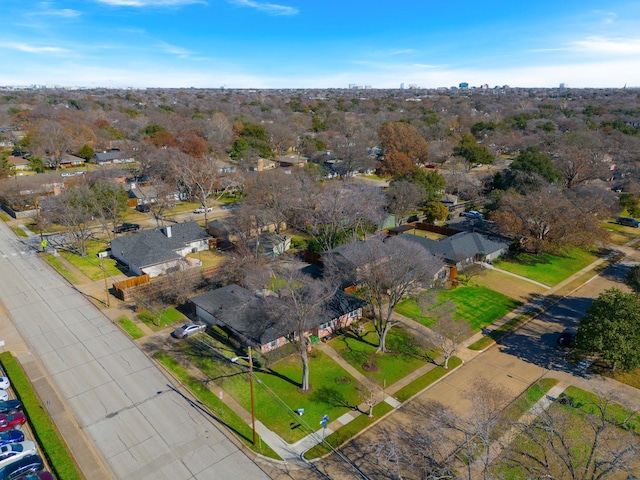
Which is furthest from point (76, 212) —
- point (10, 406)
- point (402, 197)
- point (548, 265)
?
point (548, 265)

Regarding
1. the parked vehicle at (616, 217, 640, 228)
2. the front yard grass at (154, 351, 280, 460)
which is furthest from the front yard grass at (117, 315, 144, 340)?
the parked vehicle at (616, 217, 640, 228)

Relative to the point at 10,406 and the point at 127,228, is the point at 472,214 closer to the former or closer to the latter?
the point at 127,228

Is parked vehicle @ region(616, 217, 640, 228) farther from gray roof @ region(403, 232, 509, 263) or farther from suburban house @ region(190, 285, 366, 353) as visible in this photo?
suburban house @ region(190, 285, 366, 353)

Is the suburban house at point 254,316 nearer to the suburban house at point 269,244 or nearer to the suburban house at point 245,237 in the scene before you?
the suburban house at point 245,237

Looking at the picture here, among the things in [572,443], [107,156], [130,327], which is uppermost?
[107,156]

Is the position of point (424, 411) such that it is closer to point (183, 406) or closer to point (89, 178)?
point (183, 406)

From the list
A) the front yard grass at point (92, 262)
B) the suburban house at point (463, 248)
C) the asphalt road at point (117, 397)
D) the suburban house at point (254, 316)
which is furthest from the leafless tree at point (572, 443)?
the front yard grass at point (92, 262)
